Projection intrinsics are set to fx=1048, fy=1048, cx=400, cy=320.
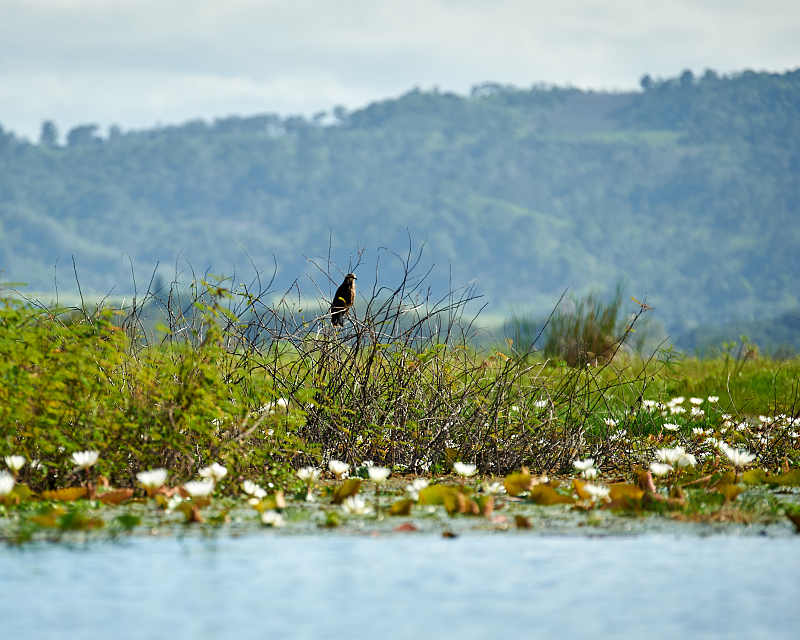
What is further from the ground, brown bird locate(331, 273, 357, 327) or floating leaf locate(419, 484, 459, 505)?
brown bird locate(331, 273, 357, 327)

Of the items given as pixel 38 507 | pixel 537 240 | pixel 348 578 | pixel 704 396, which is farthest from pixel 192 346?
pixel 537 240

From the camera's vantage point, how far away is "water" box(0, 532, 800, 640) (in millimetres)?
2998

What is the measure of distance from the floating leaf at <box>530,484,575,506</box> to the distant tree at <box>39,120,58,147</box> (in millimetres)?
193071

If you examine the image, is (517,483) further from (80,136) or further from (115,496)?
(80,136)

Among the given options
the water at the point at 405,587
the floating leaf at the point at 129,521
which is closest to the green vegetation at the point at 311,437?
the floating leaf at the point at 129,521

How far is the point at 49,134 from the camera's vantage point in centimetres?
18800

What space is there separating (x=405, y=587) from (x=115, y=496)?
1.81 m

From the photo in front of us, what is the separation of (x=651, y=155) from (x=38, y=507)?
165247mm

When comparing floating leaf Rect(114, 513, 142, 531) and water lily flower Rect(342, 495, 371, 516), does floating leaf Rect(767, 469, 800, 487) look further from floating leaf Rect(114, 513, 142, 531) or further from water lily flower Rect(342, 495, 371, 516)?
floating leaf Rect(114, 513, 142, 531)

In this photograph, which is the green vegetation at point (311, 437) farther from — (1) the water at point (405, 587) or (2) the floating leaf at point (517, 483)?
(1) the water at point (405, 587)

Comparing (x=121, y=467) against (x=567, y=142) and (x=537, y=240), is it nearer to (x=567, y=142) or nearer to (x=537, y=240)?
(x=537, y=240)

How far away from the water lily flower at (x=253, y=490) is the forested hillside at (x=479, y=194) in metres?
121

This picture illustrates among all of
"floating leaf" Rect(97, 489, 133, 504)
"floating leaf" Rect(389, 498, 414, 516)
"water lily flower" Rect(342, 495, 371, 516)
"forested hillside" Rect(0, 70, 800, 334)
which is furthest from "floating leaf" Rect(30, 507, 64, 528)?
"forested hillside" Rect(0, 70, 800, 334)

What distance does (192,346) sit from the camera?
5.48 meters
